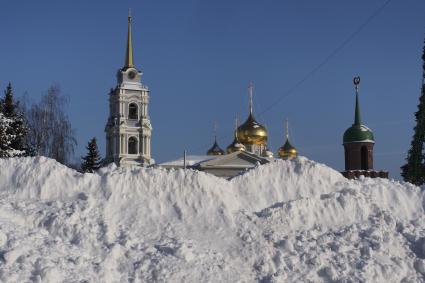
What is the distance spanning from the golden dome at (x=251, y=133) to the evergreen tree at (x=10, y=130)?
1862cm

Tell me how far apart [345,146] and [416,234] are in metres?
21.8

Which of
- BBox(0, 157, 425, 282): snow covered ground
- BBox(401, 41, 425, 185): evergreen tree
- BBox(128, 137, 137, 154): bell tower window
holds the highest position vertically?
BBox(128, 137, 137, 154): bell tower window

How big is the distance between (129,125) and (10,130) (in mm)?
22997

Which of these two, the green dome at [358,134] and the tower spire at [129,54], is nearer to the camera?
the green dome at [358,134]

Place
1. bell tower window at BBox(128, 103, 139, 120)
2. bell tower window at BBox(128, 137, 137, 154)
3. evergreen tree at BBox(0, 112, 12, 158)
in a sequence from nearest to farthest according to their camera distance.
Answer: evergreen tree at BBox(0, 112, 12, 158), bell tower window at BBox(128, 137, 137, 154), bell tower window at BBox(128, 103, 139, 120)

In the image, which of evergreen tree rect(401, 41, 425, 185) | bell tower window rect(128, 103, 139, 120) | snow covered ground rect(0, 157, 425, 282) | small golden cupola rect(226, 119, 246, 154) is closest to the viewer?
snow covered ground rect(0, 157, 425, 282)

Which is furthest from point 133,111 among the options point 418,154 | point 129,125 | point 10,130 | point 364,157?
point 418,154

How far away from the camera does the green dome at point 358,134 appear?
3105 centimetres

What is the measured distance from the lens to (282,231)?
32.5 ft

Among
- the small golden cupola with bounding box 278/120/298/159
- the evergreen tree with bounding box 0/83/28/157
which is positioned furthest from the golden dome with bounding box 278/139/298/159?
the evergreen tree with bounding box 0/83/28/157

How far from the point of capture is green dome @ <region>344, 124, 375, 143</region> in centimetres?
3105

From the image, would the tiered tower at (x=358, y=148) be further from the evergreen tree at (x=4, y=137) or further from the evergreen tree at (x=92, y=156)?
the evergreen tree at (x=92, y=156)

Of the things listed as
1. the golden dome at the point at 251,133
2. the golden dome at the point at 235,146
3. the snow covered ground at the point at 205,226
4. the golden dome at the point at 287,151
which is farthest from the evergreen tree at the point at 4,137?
the golden dome at the point at 287,151

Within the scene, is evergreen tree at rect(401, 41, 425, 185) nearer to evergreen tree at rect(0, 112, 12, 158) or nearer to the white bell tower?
evergreen tree at rect(0, 112, 12, 158)
